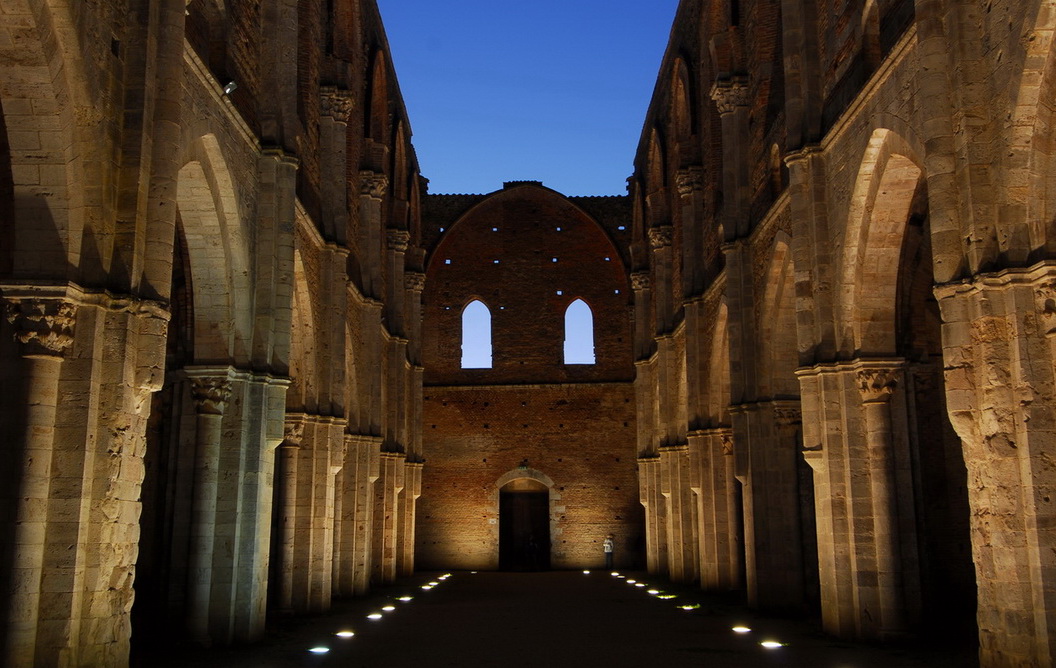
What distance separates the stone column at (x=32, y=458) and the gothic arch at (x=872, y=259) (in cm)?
988

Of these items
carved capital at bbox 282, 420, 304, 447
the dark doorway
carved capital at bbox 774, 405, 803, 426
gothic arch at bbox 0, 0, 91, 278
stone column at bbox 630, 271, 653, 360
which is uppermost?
stone column at bbox 630, 271, 653, 360

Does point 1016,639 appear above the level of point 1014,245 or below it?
below

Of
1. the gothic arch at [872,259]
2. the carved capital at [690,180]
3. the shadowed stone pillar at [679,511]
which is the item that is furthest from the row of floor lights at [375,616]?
the carved capital at [690,180]

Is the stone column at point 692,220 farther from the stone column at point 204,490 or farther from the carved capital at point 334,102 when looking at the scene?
the stone column at point 204,490

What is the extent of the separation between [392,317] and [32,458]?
887 inches

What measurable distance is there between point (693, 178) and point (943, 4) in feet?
52.4

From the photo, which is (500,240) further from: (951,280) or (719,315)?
(951,280)

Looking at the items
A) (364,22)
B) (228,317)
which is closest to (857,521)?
(228,317)

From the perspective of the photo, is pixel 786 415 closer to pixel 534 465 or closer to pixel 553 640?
pixel 553 640

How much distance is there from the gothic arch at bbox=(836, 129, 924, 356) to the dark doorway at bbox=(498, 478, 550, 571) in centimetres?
2507

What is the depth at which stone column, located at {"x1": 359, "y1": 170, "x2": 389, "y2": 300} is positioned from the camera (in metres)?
25.8

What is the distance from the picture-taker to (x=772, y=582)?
18672 millimetres

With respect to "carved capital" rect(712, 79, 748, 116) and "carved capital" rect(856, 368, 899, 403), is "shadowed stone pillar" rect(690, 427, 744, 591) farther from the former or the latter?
"carved capital" rect(856, 368, 899, 403)

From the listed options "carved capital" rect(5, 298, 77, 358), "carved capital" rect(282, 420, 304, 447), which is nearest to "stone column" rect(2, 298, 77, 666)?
"carved capital" rect(5, 298, 77, 358)
